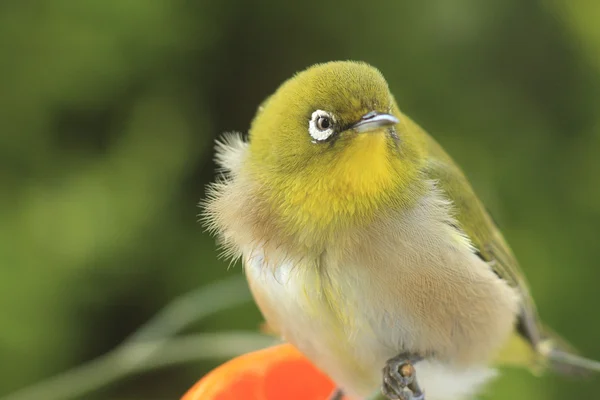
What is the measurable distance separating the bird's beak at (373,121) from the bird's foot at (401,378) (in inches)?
15.5

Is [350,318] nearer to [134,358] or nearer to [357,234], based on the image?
[357,234]

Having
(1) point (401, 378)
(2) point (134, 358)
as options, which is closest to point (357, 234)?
(1) point (401, 378)

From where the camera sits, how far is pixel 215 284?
69.2 inches

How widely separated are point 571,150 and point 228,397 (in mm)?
1217

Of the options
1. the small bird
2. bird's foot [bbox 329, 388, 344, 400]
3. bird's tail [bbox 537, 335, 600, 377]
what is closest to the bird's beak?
the small bird

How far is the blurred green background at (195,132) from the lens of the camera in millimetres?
1714

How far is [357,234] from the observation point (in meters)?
0.89

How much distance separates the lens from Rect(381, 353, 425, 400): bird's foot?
3.35ft

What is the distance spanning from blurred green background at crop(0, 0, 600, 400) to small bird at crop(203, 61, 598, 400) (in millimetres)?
624

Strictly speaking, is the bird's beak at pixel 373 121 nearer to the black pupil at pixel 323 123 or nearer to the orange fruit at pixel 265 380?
the black pupil at pixel 323 123

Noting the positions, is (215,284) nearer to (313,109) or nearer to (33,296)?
(33,296)

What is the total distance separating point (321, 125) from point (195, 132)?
1.02 m

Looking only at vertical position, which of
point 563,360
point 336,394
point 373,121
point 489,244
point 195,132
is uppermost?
point 195,132

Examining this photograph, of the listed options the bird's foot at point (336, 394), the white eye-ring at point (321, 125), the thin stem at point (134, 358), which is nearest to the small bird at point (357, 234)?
the white eye-ring at point (321, 125)
